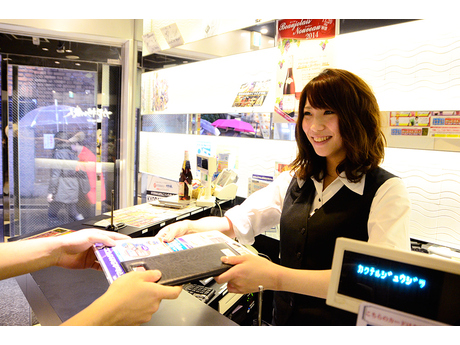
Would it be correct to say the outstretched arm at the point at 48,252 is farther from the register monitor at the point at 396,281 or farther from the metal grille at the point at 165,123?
the metal grille at the point at 165,123

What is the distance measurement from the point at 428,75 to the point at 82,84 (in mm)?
4067

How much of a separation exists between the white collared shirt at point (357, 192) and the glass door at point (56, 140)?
3296 mm

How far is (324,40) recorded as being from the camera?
2.20 meters

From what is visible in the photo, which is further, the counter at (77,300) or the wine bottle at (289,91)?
the wine bottle at (289,91)

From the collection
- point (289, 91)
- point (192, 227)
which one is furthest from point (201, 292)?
point (289, 91)

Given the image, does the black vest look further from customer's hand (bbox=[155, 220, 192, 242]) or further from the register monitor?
the register monitor

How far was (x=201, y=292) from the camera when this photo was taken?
1542 millimetres

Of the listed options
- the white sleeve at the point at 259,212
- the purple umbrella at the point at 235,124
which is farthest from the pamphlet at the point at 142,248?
the purple umbrella at the point at 235,124

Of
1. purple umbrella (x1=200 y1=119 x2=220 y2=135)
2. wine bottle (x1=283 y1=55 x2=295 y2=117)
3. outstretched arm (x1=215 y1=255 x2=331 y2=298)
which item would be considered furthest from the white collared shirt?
purple umbrella (x1=200 y1=119 x2=220 y2=135)

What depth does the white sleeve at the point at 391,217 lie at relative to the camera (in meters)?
1.17

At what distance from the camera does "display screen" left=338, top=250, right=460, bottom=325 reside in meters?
0.49

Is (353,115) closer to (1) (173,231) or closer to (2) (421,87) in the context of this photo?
(2) (421,87)
